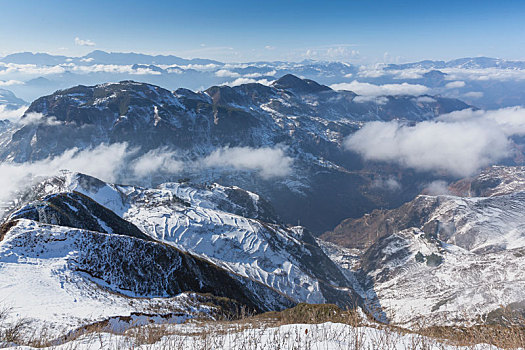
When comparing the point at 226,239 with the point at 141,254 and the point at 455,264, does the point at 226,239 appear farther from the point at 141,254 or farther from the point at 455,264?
the point at 455,264

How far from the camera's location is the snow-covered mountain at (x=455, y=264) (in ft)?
278

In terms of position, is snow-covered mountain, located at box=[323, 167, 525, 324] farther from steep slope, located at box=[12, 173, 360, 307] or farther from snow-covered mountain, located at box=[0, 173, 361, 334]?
snow-covered mountain, located at box=[0, 173, 361, 334]

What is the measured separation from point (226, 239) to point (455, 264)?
334 feet

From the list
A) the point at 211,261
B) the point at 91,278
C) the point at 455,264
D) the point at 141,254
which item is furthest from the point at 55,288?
the point at 455,264

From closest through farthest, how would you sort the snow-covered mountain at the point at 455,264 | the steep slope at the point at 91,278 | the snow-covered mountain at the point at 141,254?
the steep slope at the point at 91,278, the snow-covered mountain at the point at 141,254, the snow-covered mountain at the point at 455,264

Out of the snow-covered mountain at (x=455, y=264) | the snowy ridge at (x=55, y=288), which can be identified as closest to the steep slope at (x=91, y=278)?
the snowy ridge at (x=55, y=288)

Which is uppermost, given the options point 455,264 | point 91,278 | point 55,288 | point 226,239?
point 55,288

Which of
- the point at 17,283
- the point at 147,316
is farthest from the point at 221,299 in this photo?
the point at 17,283

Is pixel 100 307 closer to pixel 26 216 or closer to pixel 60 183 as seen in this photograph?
pixel 26 216

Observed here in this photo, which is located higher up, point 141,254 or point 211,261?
point 141,254

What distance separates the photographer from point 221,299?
4159 centimetres

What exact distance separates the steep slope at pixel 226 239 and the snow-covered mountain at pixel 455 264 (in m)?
22.9

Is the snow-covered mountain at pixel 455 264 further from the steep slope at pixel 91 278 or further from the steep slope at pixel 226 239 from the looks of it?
A: the steep slope at pixel 91 278

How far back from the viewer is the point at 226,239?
108 meters
